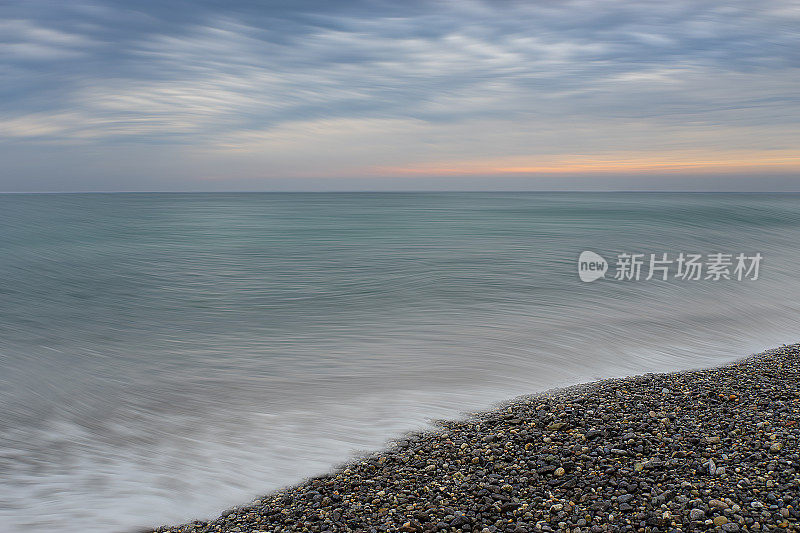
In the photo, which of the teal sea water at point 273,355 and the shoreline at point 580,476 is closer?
the shoreline at point 580,476

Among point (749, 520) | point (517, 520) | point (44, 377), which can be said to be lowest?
point (44, 377)

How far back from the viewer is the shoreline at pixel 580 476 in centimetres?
319

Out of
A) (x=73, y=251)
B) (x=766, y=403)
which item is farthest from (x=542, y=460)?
(x=73, y=251)

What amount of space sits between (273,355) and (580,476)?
5833 millimetres

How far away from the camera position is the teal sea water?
185 inches

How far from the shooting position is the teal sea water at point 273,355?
4695 mm

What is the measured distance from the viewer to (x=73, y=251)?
25609 millimetres

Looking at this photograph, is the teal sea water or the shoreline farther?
the teal sea water

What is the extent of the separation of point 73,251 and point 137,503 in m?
25.3

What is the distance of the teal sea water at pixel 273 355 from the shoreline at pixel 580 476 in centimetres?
72

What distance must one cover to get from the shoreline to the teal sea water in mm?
720

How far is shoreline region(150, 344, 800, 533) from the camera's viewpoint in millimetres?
3186

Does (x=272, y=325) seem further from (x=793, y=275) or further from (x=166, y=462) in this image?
(x=793, y=275)

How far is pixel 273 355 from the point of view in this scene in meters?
8.52
